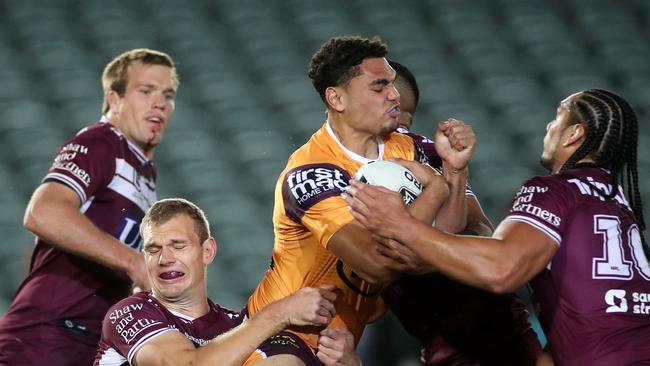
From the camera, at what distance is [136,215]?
492 centimetres

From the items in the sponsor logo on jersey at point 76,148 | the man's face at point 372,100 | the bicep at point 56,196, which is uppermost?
the sponsor logo on jersey at point 76,148

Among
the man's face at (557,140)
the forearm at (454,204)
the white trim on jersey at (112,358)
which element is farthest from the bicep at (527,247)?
the white trim on jersey at (112,358)

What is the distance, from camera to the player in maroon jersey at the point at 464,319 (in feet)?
14.8

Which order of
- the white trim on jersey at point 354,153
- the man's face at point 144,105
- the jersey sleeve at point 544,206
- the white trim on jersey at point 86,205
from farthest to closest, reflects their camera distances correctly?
the man's face at point 144,105 → the white trim on jersey at point 86,205 → the white trim on jersey at point 354,153 → the jersey sleeve at point 544,206

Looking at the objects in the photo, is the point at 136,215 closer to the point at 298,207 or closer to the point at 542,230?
the point at 298,207

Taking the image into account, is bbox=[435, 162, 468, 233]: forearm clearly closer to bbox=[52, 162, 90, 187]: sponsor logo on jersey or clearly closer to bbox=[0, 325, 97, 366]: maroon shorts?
bbox=[52, 162, 90, 187]: sponsor logo on jersey

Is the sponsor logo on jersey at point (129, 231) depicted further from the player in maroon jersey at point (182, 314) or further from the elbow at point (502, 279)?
the elbow at point (502, 279)

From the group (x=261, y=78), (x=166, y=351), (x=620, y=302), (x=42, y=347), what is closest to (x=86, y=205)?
(x=42, y=347)

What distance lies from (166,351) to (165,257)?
410 mm

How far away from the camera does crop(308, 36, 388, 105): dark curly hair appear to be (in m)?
4.26

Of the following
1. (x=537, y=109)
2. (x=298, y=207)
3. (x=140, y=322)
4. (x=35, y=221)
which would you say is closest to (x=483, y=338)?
(x=298, y=207)

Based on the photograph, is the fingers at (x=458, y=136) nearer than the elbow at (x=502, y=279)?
No

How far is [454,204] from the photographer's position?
4.12m

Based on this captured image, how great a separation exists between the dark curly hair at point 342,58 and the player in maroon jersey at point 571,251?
848 mm
